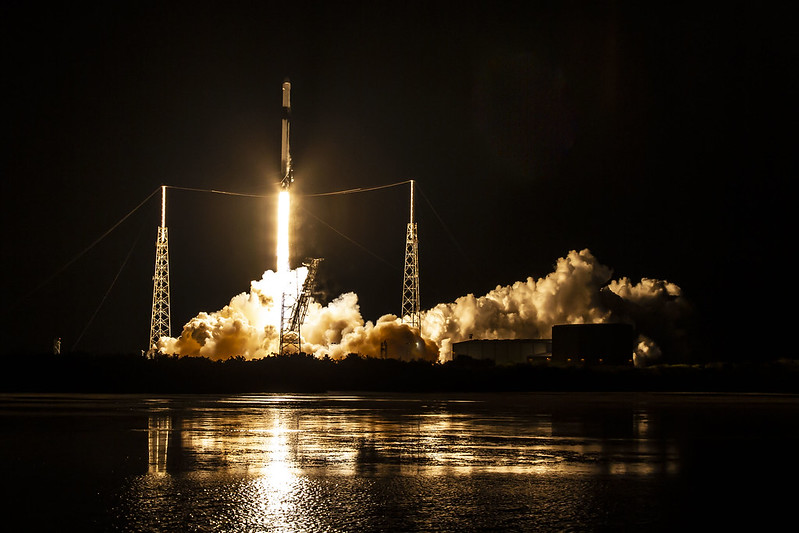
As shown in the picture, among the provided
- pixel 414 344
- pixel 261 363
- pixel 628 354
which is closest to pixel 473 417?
pixel 261 363

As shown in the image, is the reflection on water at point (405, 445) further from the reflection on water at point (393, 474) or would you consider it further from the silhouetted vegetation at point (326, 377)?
the silhouetted vegetation at point (326, 377)

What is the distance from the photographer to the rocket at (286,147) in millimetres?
70188

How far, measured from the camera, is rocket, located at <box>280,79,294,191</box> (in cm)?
7019

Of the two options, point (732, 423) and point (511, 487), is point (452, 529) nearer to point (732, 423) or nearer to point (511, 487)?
point (511, 487)

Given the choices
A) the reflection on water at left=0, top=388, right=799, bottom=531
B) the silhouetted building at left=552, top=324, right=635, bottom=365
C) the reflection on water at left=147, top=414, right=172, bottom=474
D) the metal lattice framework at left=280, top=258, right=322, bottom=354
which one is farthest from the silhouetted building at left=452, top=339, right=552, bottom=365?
the reflection on water at left=0, top=388, right=799, bottom=531

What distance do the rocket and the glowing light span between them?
92 centimetres

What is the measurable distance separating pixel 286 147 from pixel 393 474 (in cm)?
6246

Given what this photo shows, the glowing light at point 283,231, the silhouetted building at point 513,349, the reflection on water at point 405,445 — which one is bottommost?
the reflection on water at point 405,445

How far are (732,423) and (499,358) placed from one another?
67.1 metres

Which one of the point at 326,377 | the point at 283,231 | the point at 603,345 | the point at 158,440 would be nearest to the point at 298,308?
the point at 283,231

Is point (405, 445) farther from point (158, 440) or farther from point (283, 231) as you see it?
point (283, 231)

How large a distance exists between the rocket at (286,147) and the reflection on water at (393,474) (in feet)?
170

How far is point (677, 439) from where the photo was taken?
15516 mm

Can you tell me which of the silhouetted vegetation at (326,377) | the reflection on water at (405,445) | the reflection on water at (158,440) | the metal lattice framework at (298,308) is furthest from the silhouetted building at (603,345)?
the reflection on water at (158,440)
